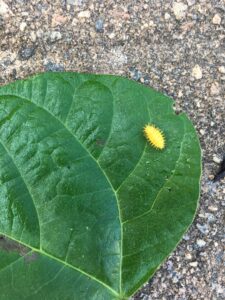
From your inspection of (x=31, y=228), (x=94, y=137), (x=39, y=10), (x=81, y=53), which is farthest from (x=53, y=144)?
(x=39, y=10)

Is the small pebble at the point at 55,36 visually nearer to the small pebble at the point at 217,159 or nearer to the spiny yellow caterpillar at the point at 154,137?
→ the spiny yellow caterpillar at the point at 154,137

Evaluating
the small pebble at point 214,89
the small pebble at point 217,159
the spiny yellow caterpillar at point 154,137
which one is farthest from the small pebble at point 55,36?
the small pebble at point 217,159

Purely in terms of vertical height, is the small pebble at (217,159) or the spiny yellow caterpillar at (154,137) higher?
the spiny yellow caterpillar at (154,137)

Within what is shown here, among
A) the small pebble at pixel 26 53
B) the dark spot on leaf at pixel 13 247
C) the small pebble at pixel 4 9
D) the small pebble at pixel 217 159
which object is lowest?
the small pebble at pixel 217 159

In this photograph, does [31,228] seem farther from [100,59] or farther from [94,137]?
[100,59]

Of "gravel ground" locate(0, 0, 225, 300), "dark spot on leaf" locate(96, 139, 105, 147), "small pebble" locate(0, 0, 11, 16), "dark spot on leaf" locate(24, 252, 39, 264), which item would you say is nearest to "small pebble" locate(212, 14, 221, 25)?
"gravel ground" locate(0, 0, 225, 300)

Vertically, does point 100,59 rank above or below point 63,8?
below

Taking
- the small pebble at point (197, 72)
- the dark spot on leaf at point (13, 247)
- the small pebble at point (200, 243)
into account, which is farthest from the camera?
the small pebble at point (197, 72)
